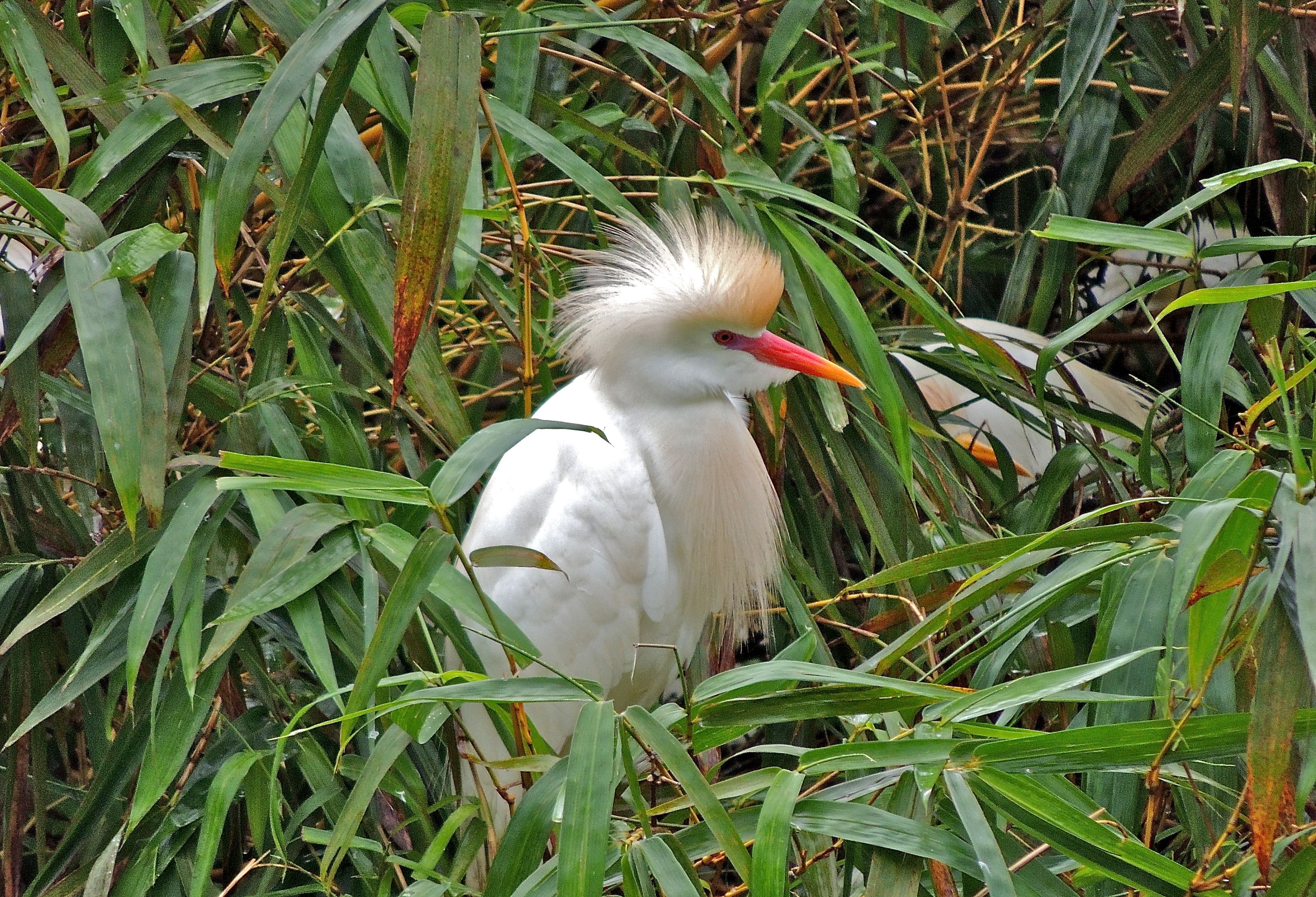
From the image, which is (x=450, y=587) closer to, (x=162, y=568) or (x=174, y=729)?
(x=162, y=568)

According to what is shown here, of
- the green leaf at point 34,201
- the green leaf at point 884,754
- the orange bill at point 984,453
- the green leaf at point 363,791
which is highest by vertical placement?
the green leaf at point 34,201

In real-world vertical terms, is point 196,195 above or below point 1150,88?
below

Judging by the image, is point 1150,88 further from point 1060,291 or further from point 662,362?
point 662,362

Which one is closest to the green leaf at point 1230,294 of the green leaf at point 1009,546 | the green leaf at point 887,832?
the green leaf at point 1009,546

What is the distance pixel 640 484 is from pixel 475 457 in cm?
66

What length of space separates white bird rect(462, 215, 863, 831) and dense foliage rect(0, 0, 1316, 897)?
0.08 meters

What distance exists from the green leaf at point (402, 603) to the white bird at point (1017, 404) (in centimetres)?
93

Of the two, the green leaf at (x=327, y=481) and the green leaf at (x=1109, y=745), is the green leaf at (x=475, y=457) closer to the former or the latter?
the green leaf at (x=327, y=481)

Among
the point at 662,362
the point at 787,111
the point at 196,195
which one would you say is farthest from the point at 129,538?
the point at 787,111

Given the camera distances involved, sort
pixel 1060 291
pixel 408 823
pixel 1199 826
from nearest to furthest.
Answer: pixel 1199 826 → pixel 408 823 → pixel 1060 291

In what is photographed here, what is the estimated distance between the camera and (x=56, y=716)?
1569mm

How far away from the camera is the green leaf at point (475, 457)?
0.98m

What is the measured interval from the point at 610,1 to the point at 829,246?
489 mm

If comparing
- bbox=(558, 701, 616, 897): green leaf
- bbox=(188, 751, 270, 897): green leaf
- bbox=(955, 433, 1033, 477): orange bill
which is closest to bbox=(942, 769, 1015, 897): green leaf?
bbox=(558, 701, 616, 897): green leaf
